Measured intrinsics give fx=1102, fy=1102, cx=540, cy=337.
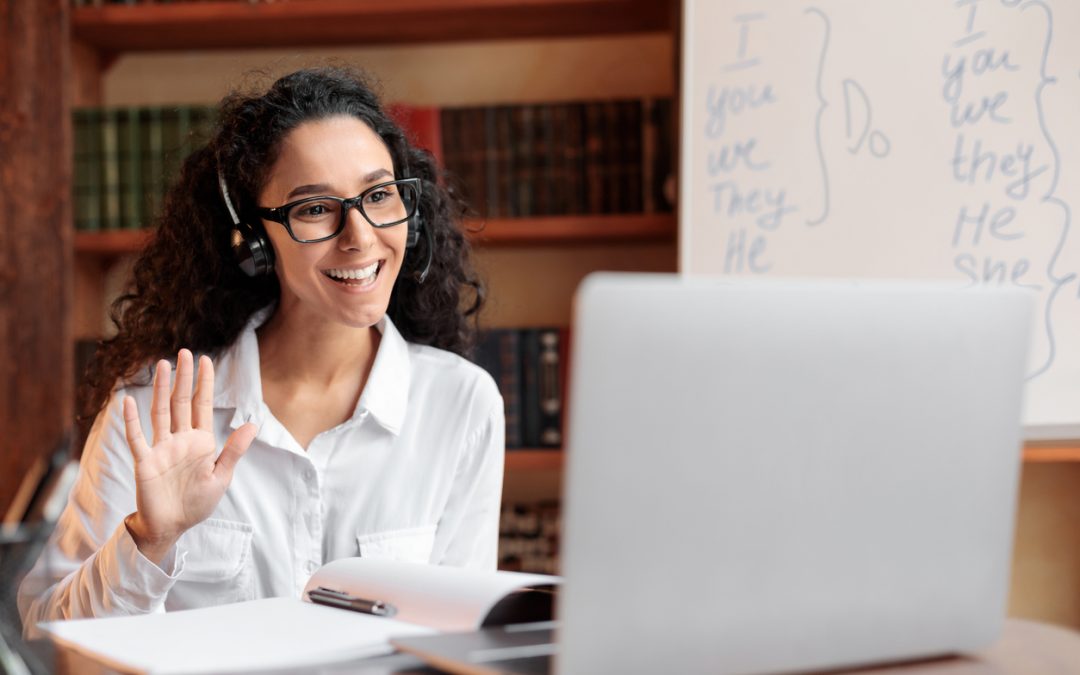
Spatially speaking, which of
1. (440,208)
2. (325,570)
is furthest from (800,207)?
(325,570)

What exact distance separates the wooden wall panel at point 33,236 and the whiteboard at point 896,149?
3.79ft

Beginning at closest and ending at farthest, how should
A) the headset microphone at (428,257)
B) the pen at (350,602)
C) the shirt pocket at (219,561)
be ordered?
the pen at (350,602) < the shirt pocket at (219,561) < the headset microphone at (428,257)

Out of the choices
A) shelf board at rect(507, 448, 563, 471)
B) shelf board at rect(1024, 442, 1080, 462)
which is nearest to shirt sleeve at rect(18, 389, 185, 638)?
shelf board at rect(507, 448, 563, 471)

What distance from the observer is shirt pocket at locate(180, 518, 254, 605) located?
4.12ft

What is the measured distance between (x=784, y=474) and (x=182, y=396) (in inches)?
25.9

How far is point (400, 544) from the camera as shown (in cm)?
132

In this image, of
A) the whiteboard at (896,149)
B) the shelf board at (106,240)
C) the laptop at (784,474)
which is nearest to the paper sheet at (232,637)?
the laptop at (784,474)

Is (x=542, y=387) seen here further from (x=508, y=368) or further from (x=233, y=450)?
(x=233, y=450)

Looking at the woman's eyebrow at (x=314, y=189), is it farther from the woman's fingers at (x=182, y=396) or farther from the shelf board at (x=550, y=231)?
the shelf board at (x=550, y=231)

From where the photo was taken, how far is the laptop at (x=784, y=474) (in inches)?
21.4

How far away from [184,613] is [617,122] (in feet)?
4.77

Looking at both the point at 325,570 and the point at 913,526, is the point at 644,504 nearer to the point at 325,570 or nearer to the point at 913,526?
the point at 913,526

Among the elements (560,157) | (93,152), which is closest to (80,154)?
(93,152)

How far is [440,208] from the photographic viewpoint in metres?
1.56
